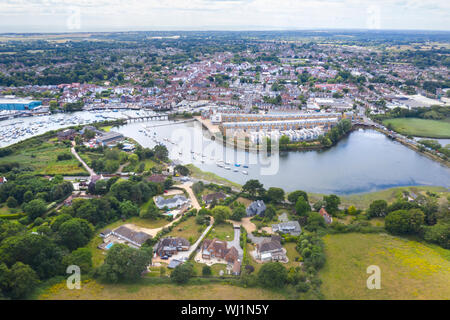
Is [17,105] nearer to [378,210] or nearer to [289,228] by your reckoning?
[289,228]

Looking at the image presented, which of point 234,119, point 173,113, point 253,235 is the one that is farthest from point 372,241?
point 173,113

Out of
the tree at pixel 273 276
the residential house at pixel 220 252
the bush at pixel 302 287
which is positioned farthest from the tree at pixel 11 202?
the bush at pixel 302 287

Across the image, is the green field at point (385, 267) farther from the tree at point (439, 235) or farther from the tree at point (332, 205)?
the tree at point (332, 205)

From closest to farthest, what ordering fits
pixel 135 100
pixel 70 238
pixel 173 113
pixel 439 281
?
pixel 439 281
pixel 70 238
pixel 173 113
pixel 135 100

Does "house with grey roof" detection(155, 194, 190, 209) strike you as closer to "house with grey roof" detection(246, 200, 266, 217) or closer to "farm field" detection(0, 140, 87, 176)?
"house with grey roof" detection(246, 200, 266, 217)

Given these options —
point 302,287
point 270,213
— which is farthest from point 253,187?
point 302,287

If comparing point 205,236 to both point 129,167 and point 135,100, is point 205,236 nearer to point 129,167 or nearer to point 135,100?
point 129,167
